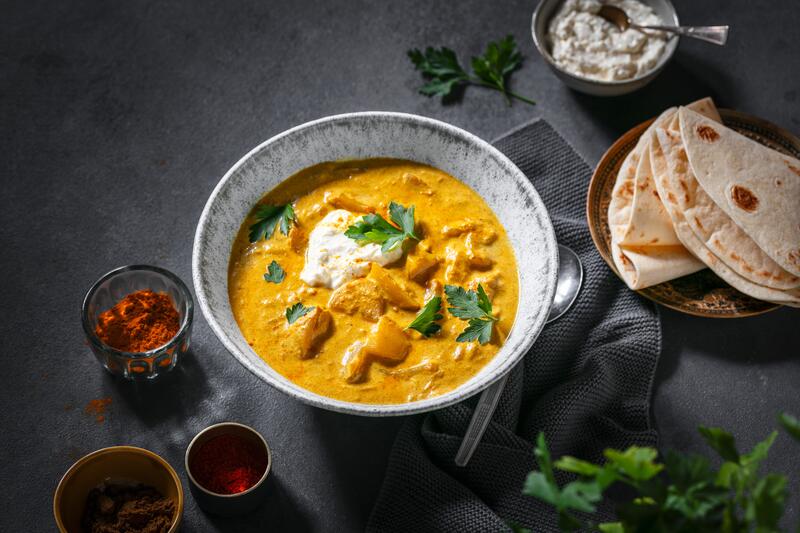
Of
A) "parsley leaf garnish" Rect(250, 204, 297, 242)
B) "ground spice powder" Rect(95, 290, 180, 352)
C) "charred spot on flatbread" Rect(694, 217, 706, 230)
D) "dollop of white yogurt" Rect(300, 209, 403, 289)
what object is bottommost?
"ground spice powder" Rect(95, 290, 180, 352)

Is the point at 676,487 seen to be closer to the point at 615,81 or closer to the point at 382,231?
the point at 382,231

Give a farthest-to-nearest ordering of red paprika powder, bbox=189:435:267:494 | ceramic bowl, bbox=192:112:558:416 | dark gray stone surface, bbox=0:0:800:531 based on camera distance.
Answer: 1. dark gray stone surface, bbox=0:0:800:531
2. red paprika powder, bbox=189:435:267:494
3. ceramic bowl, bbox=192:112:558:416

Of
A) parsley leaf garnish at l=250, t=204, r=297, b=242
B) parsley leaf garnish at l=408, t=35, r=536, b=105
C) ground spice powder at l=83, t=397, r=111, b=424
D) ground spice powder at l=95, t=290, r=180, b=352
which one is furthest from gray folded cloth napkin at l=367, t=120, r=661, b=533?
ground spice powder at l=83, t=397, r=111, b=424

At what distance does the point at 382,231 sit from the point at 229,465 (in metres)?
1.14

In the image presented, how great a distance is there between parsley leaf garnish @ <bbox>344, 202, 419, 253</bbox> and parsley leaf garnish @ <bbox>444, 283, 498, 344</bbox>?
291mm

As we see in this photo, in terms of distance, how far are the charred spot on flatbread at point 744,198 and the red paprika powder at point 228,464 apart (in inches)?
92.9

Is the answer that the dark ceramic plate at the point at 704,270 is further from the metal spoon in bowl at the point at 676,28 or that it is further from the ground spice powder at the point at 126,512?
the ground spice powder at the point at 126,512

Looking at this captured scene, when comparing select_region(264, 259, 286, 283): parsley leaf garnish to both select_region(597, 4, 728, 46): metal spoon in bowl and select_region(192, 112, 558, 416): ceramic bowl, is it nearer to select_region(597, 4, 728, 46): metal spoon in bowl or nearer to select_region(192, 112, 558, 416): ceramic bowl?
select_region(192, 112, 558, 416): ceramic bowl

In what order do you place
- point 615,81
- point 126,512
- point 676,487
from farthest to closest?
1. point 615,81
2. point 126,512
3. point 676,487

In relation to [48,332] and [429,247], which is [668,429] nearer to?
[429,247]

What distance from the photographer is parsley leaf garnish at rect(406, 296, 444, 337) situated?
3.34 m

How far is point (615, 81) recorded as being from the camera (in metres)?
4.30

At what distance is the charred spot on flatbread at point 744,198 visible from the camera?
3826mm

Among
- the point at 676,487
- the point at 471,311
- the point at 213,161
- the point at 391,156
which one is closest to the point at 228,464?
the point at 471,311
